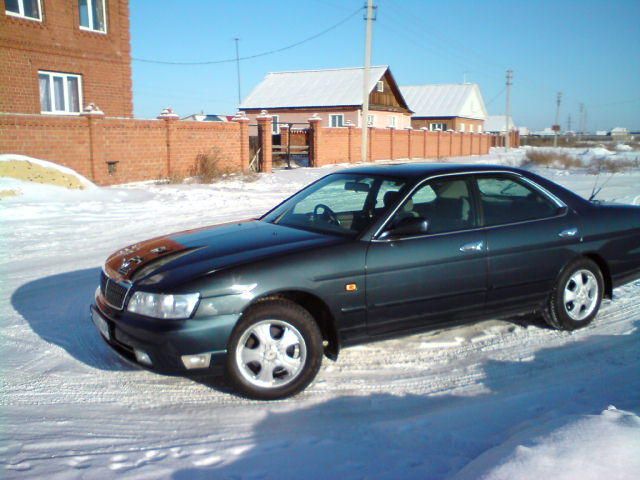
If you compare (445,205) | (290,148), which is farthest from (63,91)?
(445,205)

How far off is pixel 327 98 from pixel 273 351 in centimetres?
4328

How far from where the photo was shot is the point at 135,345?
13.0ft

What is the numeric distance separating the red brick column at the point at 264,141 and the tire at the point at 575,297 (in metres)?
20.7

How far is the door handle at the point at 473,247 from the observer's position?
477 centimetres

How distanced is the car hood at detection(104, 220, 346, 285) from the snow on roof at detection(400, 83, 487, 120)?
62991 mm

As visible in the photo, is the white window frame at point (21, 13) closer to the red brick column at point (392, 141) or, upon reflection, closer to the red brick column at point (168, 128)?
the red brick column at point (168, 128)

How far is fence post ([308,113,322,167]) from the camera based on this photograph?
29047mm

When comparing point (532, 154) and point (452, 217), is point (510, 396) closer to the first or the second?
point (452, 217)

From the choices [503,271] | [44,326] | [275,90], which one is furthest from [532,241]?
[275,90]

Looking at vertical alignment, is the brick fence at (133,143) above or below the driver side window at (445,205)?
above

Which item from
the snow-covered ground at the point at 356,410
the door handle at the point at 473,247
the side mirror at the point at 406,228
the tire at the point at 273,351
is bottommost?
the snow-covered ground at the point at 356,410

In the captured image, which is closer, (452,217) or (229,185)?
(452,217)

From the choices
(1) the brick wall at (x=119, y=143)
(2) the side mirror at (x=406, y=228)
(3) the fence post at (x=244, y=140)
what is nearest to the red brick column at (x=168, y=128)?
(1) the brick wall at (x=119, y=143)

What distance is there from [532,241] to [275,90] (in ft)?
151
